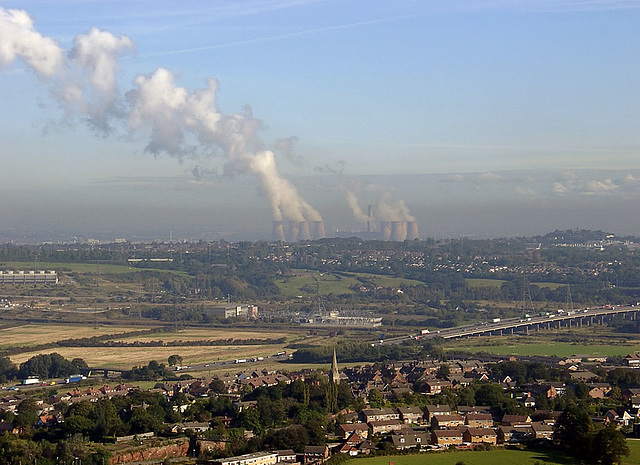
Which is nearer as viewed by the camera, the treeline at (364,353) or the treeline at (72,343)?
the treeline at (364,353)

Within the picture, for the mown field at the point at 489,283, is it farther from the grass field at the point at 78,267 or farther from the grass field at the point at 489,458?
the grass field at the point at 489,458

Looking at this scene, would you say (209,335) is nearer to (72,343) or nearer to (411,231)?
(72,343)

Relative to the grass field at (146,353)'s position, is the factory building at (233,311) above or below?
above

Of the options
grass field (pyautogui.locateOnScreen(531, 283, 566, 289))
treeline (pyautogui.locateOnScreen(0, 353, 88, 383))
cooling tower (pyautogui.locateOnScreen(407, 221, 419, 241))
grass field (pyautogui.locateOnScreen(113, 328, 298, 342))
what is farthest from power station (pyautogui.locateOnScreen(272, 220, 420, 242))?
treeline (pyautogui.locateOnScreen(0, 353, 88, 383))

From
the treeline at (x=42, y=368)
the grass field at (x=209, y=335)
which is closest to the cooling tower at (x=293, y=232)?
the grass field at (x=209, y=335)

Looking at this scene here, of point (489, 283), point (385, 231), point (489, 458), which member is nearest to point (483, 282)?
point (489, 283)

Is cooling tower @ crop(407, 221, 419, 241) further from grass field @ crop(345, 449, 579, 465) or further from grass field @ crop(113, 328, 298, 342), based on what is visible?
grass field @ crop(345, 449, 579, 465)
